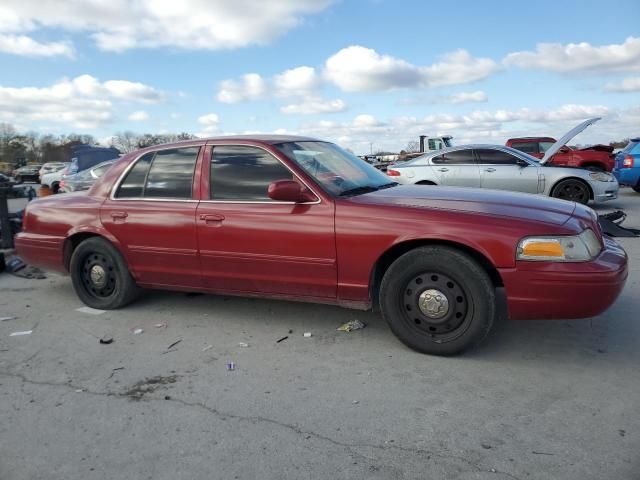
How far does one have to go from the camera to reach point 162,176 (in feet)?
14.6

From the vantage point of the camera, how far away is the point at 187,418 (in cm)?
284

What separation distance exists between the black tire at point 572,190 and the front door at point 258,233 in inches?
310

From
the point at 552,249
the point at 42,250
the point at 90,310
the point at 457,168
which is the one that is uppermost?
the point at 457,168

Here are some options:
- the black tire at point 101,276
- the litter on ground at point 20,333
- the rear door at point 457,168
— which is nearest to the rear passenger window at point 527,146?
the rear door at point 457,168

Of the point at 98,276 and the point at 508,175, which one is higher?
the point at 508,175

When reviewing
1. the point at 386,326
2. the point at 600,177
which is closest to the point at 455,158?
the point at 600,177

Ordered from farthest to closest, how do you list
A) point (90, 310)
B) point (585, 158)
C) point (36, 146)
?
point (36, 146) → point (585, 158) → point (90, 310)

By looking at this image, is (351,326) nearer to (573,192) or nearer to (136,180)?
(136,180)

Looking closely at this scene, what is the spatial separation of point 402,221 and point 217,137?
1.88m

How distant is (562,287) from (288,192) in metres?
1.91

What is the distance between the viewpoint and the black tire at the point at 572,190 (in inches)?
398

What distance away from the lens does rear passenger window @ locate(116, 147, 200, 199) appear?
14.3 feet

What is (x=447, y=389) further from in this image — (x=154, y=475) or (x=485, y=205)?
(x=154, y=475)

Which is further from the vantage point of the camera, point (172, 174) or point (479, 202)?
point (172, 174)
